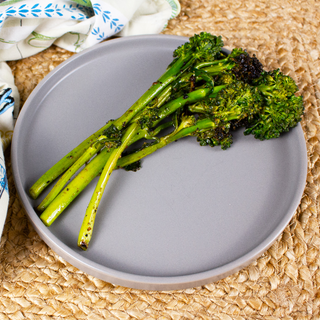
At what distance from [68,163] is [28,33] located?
959mm

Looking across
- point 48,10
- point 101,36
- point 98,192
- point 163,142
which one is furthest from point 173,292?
point 48,10

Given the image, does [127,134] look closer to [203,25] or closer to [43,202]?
[43,202]

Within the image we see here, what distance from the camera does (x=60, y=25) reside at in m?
2.16

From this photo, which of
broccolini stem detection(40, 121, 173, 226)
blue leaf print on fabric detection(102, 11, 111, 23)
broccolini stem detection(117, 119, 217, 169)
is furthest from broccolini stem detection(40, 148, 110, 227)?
blue leaf print on fabric detection(102, 11, 111, 23)

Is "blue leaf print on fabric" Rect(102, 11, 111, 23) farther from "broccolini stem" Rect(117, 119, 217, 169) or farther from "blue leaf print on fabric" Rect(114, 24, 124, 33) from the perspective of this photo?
"broccolini stem" Rect(117, 119, 217, 169)

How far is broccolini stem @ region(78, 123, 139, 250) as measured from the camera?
1542 millimetres

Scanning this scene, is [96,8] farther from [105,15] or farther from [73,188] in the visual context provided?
[73,188]

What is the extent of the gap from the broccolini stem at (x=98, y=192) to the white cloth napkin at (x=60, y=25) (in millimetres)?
667

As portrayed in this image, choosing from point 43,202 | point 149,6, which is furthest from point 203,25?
point 43,202

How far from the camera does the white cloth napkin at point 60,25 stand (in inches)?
76.8

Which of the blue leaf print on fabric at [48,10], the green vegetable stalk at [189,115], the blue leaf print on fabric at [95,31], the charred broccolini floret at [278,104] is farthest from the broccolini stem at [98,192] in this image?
the blue leaf print on fabric at [48,10]

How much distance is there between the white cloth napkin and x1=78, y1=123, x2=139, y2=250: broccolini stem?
67cm

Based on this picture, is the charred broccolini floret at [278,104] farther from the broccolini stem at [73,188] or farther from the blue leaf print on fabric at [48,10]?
the blue leaf print on fabric at [48,10]

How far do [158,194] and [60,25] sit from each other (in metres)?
1.28
